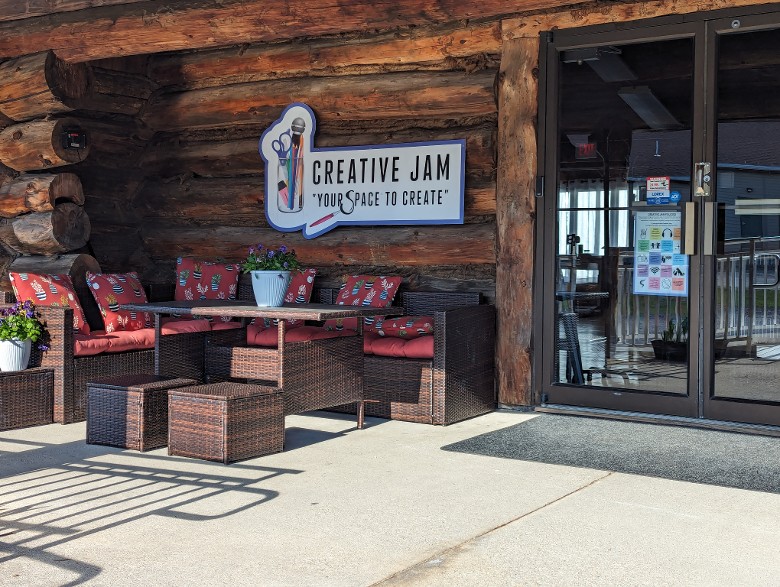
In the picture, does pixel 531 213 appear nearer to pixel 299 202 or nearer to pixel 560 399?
pixel 560 399

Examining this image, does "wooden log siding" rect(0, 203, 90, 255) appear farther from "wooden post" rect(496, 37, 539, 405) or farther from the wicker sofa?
"wooden post" rect(496, 37, 539, 405)

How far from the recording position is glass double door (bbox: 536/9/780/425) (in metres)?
5.70

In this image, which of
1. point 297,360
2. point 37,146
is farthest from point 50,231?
point 297,360

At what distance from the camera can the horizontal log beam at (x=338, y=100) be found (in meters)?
6.80

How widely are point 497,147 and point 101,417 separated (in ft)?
9.91

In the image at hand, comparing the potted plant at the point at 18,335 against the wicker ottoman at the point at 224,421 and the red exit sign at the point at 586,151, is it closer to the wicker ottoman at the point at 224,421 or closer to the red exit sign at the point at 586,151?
the wicker ottoman at the point at 224,421

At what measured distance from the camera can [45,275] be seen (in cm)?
692

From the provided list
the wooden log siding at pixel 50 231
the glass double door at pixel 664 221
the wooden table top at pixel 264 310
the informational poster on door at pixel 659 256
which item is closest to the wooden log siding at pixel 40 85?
the wooden log siding at pixel 50 231

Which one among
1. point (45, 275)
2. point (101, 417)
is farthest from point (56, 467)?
point (45, 275)

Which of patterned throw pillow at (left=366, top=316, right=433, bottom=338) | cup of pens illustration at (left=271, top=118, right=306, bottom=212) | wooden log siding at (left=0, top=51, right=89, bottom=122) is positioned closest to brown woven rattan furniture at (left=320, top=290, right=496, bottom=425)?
patterned throw pillow at (left=366, top=316, right=433, bottom=338)

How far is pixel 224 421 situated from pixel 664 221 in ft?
Answer: 9.31

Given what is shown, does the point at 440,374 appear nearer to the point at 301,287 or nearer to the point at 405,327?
the point at 405,327

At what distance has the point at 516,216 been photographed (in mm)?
6473

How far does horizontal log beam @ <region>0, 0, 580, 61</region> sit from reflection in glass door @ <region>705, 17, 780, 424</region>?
1.02m
